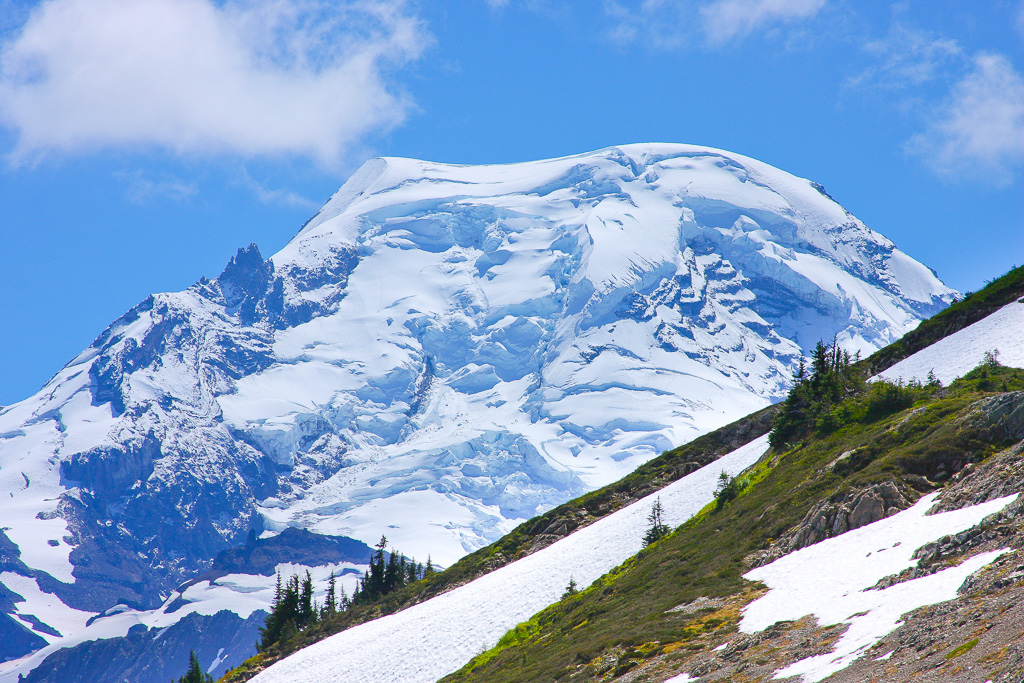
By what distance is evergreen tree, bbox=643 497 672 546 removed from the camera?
47797 millimetres

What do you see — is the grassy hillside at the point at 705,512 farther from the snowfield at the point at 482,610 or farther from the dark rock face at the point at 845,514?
the snowfield at the point at 482,610

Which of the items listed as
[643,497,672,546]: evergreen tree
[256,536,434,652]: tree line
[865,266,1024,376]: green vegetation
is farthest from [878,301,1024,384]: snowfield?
[256,536,434,652]: tree line

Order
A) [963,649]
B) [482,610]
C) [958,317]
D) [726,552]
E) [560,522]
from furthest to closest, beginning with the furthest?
1. [560,522]
2. [958,317]
3. [482,610]
4. [726,552]
5. [963,649]

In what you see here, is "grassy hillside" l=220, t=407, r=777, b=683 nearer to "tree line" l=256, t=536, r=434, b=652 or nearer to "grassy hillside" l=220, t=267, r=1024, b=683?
"grassy hillside" l=220, t=267, r=1024, b=683

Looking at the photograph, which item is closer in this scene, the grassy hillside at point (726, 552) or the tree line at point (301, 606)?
the grassy hillside at point (726, 552)

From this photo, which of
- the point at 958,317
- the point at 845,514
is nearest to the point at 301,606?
the point at 958,317

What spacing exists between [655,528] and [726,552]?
14.1 meters

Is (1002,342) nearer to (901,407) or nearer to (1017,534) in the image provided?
→ (901,407)

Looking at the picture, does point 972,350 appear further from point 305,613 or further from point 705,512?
point 305,613

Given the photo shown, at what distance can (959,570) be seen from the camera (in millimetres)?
20891

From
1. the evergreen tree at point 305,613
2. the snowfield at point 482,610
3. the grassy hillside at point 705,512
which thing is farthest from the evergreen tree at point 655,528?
the evergreen tree at point 305,613

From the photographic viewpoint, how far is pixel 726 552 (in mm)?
34188

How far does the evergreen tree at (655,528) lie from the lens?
1882 inches

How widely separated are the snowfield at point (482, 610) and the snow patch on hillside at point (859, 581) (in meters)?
20.2
